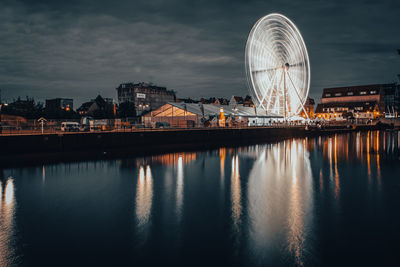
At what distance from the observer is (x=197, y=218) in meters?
12.7

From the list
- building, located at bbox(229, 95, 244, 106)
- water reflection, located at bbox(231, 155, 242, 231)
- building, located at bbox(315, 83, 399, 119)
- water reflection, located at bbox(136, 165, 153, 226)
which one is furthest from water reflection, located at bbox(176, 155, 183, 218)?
building, located at bbox(229, 95, 244, 106)

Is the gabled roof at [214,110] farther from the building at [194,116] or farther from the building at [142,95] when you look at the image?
the building at [142,95]

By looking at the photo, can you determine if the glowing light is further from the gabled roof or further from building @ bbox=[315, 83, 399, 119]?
building @ bbox=[315, 83, 399, 119]

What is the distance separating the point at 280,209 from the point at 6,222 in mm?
11169

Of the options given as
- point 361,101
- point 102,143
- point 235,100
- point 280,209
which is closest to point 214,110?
point 102,143

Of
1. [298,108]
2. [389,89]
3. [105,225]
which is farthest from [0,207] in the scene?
[389,89]

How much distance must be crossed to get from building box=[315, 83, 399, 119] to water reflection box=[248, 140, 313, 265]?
12982 cm

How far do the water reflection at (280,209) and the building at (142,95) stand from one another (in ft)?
438

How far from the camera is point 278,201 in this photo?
1563 cm

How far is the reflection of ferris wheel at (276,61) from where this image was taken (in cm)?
6066

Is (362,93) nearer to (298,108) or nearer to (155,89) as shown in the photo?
(298,108)

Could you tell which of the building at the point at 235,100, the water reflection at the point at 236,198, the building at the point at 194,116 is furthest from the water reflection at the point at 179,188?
the building at the point at 235,100

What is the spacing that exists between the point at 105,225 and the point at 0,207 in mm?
5953

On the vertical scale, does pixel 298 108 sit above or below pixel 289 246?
above
